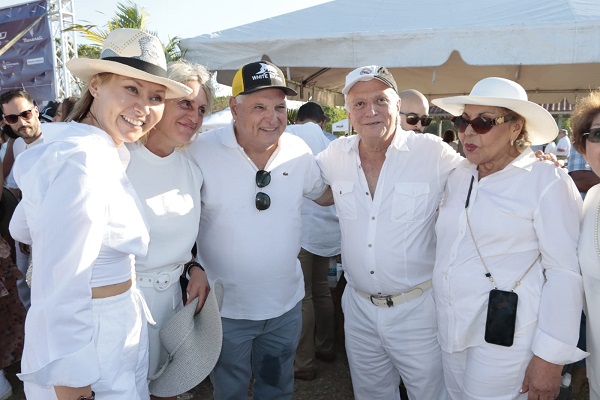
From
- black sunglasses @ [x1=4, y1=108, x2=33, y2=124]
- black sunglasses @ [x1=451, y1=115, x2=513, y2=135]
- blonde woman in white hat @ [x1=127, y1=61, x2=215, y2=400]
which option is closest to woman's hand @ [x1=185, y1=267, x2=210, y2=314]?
blonde woman in white hat @ [x1=127, y1=61, x2=215, y2=400]

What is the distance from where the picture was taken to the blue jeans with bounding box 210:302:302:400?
2.65 m

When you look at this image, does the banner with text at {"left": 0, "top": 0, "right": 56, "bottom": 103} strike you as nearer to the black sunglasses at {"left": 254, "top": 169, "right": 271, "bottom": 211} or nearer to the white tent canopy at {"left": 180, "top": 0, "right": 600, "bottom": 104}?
the white tent canopy at {"left": 180, "top": 0, "right": 600, "bottom": 104}

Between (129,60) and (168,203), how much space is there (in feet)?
2.46

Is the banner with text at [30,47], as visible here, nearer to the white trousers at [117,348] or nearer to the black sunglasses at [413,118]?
the black sunglasses at [413,118]

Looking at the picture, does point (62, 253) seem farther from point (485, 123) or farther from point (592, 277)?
point (592, 277)

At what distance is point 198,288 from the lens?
2.39m

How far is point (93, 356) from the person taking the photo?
4.84 ft

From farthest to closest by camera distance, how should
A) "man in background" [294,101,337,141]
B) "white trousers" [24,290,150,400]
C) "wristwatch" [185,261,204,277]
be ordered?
1. "man in background" [294,101,337,141]
2. "wristwatch" [185,261,204,277]
3. "white trousers" [24,290,150,400]

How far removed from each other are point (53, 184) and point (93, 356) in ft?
1.97

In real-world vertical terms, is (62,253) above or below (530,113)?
below

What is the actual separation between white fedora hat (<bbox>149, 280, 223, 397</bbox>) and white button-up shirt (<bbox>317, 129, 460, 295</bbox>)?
104cm

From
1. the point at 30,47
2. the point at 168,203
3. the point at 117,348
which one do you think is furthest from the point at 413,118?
the point at 30,47

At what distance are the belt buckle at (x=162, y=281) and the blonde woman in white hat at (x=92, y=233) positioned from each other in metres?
0.24

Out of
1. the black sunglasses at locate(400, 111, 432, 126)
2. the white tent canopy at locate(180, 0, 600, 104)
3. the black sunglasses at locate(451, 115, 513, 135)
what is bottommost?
the black sunglasses at locate(451, 115, 513, 135)
